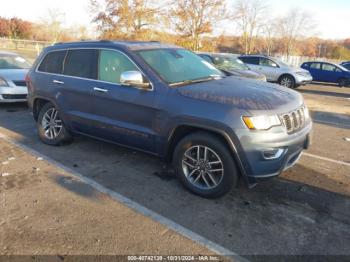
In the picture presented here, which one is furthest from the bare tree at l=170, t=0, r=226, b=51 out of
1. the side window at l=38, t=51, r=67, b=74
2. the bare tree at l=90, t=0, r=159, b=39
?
the side window at l=38, t=51, r=67, b=74

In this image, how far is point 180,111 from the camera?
3814 mm

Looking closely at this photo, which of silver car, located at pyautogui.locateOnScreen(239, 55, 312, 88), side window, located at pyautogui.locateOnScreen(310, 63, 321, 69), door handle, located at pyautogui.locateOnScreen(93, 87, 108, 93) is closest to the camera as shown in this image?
door handle, located at pyautogui.locateOnScreen(93, 87, 108, 93)

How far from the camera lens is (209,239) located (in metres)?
3.10

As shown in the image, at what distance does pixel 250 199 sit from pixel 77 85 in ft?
9.99

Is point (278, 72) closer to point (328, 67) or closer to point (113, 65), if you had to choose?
point (328, 67)

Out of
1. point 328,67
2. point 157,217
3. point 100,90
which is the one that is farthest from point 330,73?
point 157,217

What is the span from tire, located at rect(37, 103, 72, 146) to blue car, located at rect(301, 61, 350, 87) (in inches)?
686

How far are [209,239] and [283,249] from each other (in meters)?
0.67

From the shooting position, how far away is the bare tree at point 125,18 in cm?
1852

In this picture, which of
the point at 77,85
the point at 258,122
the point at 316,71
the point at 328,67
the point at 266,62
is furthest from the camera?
the point at 316,71

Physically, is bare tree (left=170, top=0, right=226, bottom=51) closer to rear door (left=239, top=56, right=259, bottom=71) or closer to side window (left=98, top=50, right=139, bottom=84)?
rear door (left=239, top=56, right=259, bottom=71)

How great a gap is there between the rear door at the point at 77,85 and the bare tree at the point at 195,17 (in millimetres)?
16076

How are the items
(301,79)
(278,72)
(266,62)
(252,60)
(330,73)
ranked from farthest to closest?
1. (330,73)
2. (252,60)
3. (266,62)
4. (278,72)
5. (301,79)

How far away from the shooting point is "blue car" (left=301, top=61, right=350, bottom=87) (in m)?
18.5
